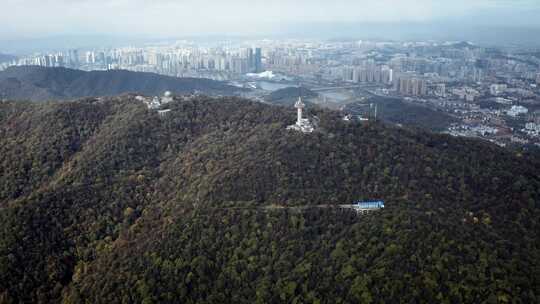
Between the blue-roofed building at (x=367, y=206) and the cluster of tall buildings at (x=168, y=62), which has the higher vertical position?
the cluster of tall buildings at (x=168, y=62)

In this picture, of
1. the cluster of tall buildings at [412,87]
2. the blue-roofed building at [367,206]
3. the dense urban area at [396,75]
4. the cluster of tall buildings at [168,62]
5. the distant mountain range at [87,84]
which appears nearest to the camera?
the blue-roofed building at [367,206]

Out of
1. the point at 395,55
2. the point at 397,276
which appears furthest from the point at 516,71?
the point at 397,276

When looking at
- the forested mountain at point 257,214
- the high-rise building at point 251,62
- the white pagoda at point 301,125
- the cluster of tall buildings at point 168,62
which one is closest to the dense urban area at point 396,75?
the high-rise building at point 251,62

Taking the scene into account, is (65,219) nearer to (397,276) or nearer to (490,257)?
(397,276)

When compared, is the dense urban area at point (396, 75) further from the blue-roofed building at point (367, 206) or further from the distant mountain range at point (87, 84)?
the blue-roofed building at point (367, 206)

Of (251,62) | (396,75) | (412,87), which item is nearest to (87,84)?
(251,62)

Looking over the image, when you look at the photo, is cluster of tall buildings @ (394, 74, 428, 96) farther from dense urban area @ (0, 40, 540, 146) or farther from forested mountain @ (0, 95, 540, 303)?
forested mountain @ (0, 95, 540, 303)

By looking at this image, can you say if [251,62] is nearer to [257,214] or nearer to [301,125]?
[301,125]
